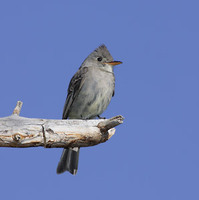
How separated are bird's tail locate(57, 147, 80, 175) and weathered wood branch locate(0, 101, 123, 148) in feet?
4.83

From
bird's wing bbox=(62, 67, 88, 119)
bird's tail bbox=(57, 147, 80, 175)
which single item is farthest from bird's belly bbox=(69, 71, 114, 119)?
bird's tail bbox=(57, 147, 80, 175)

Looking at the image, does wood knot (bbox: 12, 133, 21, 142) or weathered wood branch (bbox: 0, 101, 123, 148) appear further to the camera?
weathered wood branch (bbox: 0, 101, 123, 148)

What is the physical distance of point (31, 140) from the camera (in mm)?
6172

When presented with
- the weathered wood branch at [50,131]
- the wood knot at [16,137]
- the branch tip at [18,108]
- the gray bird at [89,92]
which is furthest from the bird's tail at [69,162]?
the wood knot at [16,137]

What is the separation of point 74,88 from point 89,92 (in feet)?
1.77

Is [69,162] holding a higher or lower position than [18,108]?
lower

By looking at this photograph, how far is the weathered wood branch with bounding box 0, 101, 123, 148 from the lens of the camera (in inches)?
240

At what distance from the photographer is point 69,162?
828 centimetres

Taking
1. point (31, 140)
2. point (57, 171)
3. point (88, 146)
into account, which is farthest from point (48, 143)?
point (57, 171)

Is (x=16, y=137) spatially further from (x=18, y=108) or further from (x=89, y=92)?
(x=89, y=92)

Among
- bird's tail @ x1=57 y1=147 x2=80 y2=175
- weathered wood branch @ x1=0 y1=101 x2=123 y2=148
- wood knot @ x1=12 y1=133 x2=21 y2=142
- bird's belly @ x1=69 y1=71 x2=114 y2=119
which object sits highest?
bird's belly @ x1=69 y1=71 x2=114 y2=119

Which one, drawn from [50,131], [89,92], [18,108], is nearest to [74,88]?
[89,92]

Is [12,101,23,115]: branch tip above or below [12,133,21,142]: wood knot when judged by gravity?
above

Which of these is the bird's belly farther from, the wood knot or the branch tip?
the wood knot
